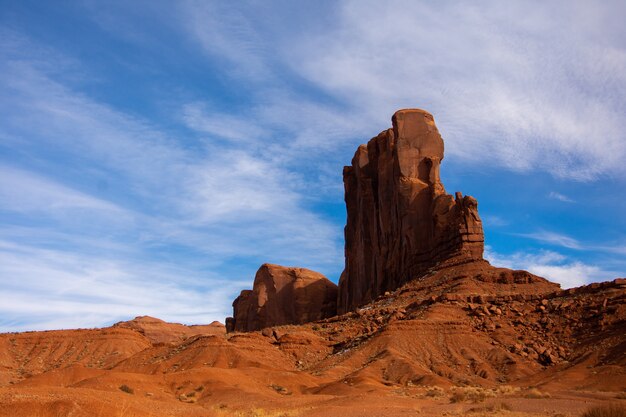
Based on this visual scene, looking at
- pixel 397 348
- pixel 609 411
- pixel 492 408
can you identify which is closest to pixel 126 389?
pixel 492 408

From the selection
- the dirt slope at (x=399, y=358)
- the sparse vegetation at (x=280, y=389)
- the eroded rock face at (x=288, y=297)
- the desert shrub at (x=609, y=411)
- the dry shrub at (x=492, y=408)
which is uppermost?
the eroded rock face at (x=288, y=297)

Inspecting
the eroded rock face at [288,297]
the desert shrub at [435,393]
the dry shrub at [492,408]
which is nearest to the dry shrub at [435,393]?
the desert shrub at [435,393]

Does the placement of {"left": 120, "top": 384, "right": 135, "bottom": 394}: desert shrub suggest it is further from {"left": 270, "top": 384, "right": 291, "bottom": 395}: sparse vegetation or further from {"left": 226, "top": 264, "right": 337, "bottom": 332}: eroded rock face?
{"left": 226, "top": 264, "right": 337, "bottom": 332}: eroded rock face

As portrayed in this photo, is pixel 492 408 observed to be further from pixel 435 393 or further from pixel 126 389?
pixel 126 389

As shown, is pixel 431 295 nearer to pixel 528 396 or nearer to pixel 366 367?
pixel 366 367

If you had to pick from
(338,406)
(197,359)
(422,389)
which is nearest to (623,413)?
(338,406)

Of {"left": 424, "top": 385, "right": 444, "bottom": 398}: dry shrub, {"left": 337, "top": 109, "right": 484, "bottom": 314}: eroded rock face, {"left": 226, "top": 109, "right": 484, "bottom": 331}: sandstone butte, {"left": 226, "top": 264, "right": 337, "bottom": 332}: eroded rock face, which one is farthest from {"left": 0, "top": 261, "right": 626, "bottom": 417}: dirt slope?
{"left": 226, "top": 264, "right": 337, "bottom": 332}: eroded rock face

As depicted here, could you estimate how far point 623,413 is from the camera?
21.0 meters

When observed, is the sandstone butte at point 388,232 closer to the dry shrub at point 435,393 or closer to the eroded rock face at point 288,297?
the eroded rock face at point 288,297

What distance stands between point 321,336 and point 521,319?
19.6 meters

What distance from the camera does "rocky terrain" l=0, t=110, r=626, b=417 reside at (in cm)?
3228

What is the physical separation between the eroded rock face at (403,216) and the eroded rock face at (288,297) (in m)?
4.40

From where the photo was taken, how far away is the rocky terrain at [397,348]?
32281mm

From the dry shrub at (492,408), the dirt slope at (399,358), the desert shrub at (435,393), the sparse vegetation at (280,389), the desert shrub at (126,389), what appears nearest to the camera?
the dry shrub at (492,408)
